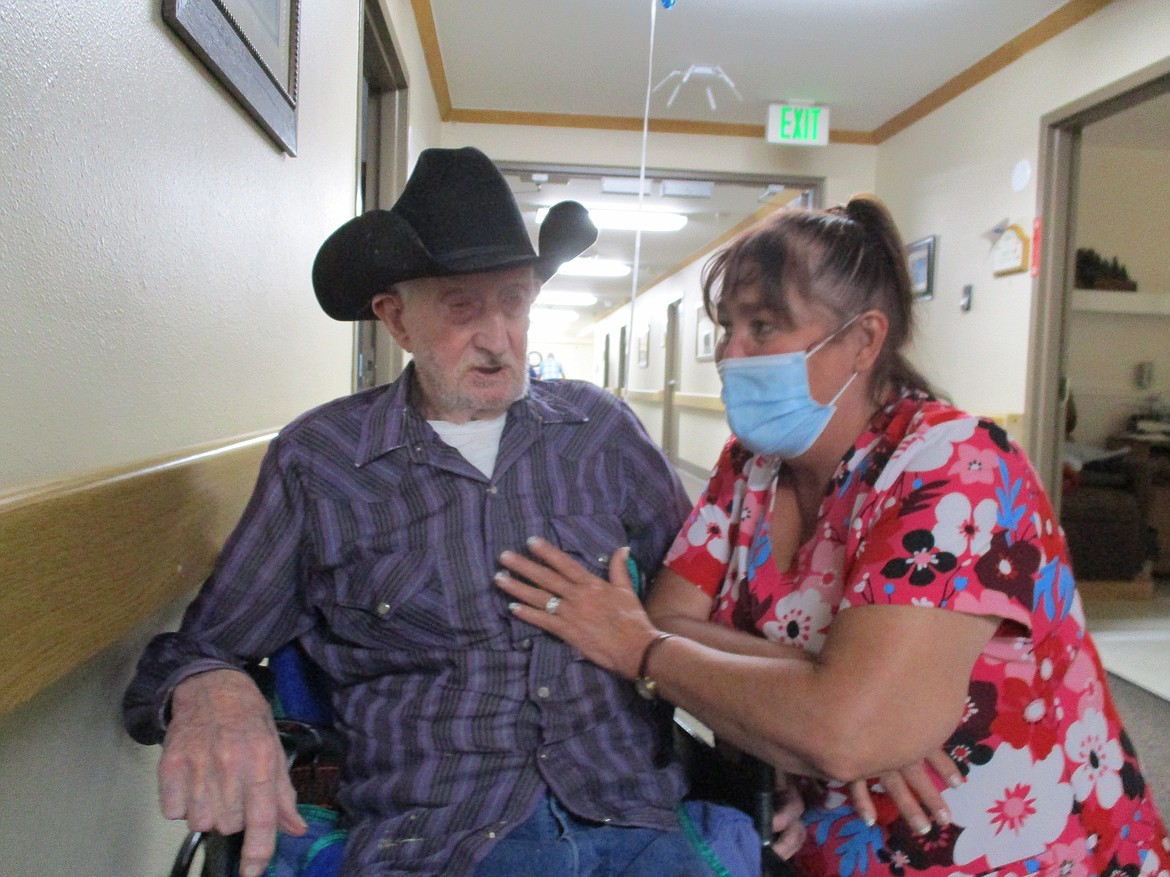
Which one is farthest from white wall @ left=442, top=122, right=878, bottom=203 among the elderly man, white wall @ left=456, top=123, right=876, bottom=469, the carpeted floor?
the elderly man

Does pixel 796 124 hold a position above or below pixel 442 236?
above

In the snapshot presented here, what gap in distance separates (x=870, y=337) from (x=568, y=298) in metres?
12.0

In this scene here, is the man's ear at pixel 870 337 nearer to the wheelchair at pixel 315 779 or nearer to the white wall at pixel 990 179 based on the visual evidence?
the wheelchair at pixel 315 779

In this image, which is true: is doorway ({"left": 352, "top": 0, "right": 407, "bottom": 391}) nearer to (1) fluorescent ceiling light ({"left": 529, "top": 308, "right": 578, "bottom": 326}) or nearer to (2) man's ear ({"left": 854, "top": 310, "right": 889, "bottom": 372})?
(2) man's ear ({"left": 854, "top": 310, "right": 889, "bottom": 372})

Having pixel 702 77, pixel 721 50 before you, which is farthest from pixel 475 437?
pixel 702 77

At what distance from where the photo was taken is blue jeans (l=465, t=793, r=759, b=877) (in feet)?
3.29

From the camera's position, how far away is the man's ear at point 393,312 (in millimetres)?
1326

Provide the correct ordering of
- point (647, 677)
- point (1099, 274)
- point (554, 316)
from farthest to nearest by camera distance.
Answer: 1. point (554, 316)
2. point (1099, 274)
3. point (647, 677)

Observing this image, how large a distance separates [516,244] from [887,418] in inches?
23.2

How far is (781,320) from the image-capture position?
1.18 meters

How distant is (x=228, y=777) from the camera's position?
34.1 inches

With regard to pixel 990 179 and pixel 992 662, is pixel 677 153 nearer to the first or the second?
pixel 990 179

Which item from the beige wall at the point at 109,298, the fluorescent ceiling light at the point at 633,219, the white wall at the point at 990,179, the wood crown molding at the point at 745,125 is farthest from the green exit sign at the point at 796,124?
the beige wall at the point at 109,298

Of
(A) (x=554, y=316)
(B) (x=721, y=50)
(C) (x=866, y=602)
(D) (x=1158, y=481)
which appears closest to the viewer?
(C) (x=866, y=602)
